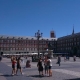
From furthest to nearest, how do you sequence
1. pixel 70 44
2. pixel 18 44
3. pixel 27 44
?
pixel 27 44
pixel 18 44
pixel 70 44

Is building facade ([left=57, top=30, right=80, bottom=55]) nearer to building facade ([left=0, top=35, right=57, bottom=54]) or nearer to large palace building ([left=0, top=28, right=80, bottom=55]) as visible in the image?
large palace building ([left=0, top=28, right=80, bottom=55])

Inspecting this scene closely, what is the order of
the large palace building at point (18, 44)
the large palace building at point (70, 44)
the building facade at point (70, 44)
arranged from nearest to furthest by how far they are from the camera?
the building facade at point (70, 44) → the large palace building at point (70, 44) → the large palace building at point (18, 44)

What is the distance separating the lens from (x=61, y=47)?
137 metres

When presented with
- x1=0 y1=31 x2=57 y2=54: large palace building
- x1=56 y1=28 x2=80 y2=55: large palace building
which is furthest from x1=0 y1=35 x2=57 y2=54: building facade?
x1=56 y1=28 x2=80 y2=55: large palace building

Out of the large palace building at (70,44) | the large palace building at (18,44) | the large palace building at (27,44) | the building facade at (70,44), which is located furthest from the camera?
the large palace building at (18,44)

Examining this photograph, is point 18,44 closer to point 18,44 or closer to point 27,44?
point 18,44

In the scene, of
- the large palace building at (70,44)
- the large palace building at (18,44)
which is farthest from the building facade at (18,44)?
the large palace building at (70,44)

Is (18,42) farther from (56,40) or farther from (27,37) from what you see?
(56,40)

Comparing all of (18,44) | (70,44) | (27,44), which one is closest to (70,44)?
(70,44)

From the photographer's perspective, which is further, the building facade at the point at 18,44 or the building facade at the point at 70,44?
the building facade at the point at 18,44

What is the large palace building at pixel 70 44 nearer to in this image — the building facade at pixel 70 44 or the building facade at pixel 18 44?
the building facade at pixel 70 44

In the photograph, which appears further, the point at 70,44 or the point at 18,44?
the point at 18,44

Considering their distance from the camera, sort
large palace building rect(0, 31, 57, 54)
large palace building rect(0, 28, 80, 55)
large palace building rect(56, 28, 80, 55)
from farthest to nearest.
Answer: large palace building rect(0, 31, 57, 54), large palace building rect(0, 28, 80, 55), large palace building rect(56, 28, 80, 55)

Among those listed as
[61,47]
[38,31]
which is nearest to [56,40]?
[61,47]
